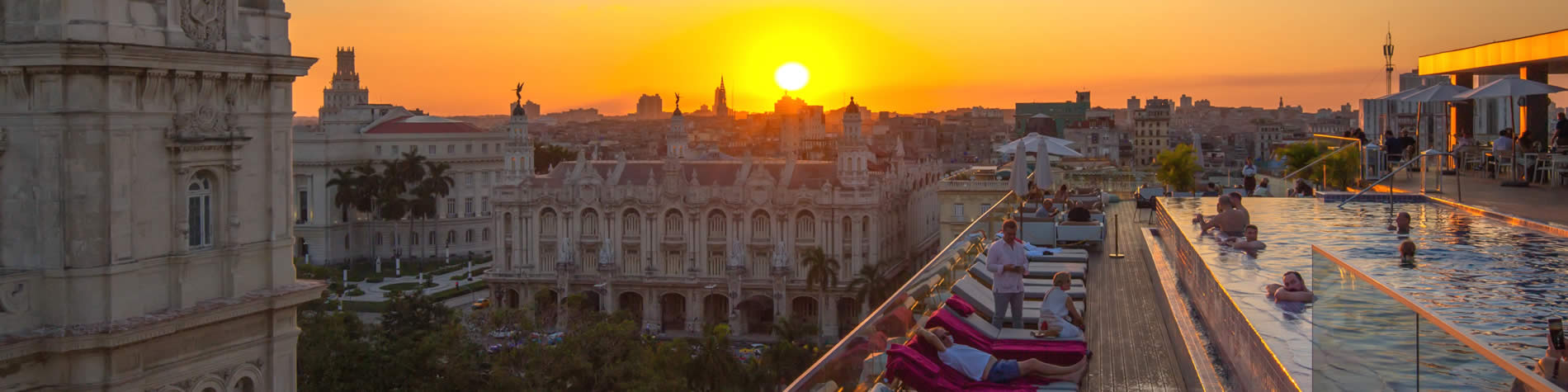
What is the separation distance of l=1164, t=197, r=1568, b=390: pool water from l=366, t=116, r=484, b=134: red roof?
76226 mm

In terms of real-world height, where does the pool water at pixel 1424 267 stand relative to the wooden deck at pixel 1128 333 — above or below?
above

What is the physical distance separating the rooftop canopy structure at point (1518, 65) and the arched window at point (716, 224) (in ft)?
99.5

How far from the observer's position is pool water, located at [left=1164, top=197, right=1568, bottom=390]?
7539 millimetres

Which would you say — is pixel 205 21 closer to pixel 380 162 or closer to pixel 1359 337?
pixel 1359 337

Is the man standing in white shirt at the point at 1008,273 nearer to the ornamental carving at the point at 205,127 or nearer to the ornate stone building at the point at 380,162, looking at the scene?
the ornamental carving at the point at 205,127

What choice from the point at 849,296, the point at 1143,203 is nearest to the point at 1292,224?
the point at 1143,203

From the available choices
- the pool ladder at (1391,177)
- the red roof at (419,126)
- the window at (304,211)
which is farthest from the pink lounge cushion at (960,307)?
the red roof at (419,126)

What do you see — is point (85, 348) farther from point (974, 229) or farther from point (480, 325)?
point (480, 325)

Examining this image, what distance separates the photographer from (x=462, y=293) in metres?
62.5

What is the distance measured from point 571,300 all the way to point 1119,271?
25920mm

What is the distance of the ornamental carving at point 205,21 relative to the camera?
56.1 ft

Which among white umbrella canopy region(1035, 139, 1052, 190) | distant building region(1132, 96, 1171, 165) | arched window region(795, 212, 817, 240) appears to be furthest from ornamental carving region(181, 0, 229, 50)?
distant building region(1132, 96, 1171, 165)

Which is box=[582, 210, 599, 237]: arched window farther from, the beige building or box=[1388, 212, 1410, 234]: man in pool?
box=[1388, 212, 1410, 234]: man in pool

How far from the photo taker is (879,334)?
9320 mm
